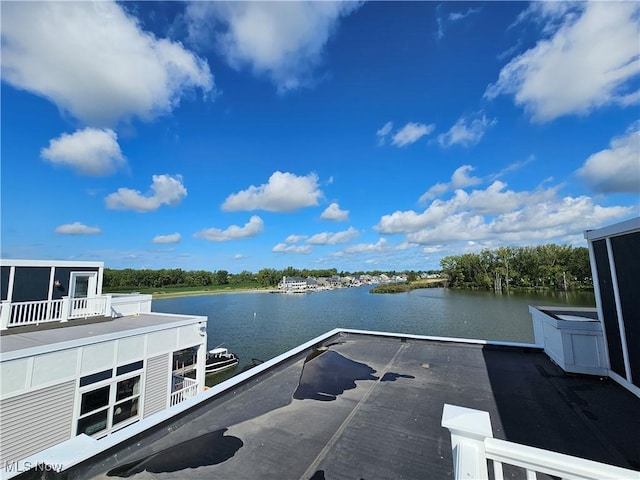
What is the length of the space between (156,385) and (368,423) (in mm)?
5902

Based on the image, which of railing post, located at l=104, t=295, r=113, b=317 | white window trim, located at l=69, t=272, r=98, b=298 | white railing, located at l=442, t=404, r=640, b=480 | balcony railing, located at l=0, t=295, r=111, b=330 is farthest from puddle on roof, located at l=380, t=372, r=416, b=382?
white window trim, located at l=69, t=272, r=98, b=298

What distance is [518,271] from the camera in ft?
151

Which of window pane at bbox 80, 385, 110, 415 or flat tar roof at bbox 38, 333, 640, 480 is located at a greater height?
flat tar roof at bbox 38, 333, 640, 480

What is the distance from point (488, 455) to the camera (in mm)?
1193

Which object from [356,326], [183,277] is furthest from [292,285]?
[356,326]

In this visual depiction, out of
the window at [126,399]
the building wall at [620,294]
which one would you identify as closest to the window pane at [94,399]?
the window at [126,399]

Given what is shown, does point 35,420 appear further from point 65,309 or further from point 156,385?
point 65,309

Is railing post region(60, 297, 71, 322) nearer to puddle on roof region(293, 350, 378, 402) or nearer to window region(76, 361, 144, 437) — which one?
window region(76, 361, 144, 437)

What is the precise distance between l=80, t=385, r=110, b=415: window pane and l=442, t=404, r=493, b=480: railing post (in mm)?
6564

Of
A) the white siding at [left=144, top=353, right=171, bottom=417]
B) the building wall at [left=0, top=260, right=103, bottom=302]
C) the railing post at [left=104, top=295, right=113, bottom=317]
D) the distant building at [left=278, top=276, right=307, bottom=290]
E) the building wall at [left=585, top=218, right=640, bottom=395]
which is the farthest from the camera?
the distant building at [left=278, top=276, right=307, bottom=290]

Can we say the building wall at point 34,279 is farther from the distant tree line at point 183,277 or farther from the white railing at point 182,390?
the distant tree line at point 183,277

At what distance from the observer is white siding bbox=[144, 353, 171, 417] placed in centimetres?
641

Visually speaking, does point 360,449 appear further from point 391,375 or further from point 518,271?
point 518,271

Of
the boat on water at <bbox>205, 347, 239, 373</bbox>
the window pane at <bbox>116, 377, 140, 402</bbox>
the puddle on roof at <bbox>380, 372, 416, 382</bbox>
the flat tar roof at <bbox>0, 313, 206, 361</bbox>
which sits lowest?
the boat on water at <bbox>205, 347, 239, 373</bbox>
